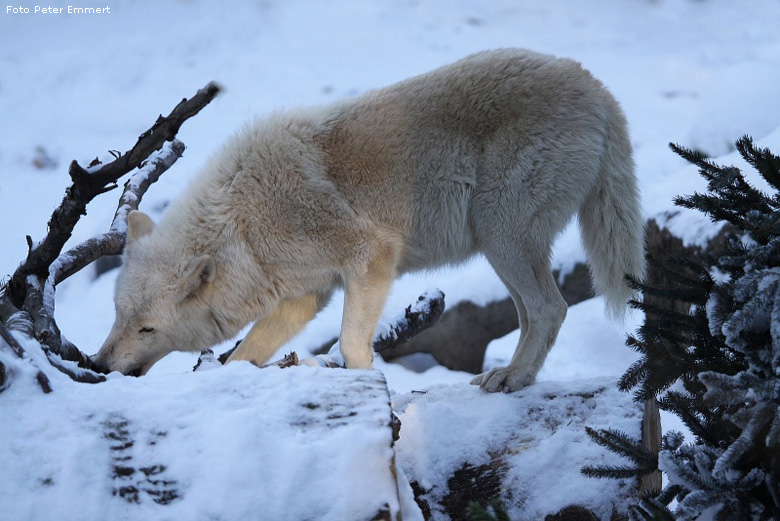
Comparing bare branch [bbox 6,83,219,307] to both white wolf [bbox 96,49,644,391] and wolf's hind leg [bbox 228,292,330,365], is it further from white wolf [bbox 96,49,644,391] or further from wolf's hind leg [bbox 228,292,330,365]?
wolf's hind leg [bbox 228,292,330,365]

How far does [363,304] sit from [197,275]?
920 millimetres

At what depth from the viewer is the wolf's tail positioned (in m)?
4.27

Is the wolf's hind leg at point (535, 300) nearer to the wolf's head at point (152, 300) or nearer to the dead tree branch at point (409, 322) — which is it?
the dead tree branch at point (409, 322)

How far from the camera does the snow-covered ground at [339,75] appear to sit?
8.34m

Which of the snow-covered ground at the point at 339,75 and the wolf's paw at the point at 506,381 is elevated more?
the snow-covered ground at the point at 339,75

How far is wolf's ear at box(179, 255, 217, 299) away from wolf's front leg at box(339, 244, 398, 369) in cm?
75

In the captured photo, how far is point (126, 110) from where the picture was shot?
10.1 meters

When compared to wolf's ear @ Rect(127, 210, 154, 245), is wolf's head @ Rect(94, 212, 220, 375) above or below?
below

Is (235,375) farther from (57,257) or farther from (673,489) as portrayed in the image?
(57,257)

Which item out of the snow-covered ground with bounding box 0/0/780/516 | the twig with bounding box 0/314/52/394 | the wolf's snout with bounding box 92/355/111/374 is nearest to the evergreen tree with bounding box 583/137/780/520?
the twig with bounding box 0/314/52/394

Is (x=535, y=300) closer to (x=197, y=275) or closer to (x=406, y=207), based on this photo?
(x=406, y=207)

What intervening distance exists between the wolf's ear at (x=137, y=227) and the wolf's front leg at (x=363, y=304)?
1.28 metres

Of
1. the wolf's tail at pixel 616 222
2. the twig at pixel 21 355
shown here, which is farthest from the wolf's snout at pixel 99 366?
the wolf's tail at pixel 616 222

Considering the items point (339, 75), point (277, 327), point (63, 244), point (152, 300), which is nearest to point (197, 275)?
point (152, 300)
